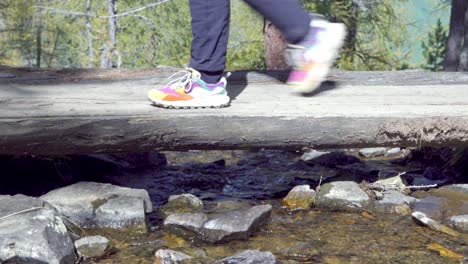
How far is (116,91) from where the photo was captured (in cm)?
458

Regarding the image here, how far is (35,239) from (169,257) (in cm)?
74

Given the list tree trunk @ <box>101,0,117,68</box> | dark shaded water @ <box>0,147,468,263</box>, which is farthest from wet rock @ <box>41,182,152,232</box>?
tree trunk @ <box>101,0,117,68</box>

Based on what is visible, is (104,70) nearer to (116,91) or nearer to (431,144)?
(116,91)

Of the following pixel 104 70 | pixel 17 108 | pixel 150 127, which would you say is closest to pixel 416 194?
pixel 150 127

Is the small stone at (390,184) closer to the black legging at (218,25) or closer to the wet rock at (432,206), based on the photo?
the wet rock at (432,206)

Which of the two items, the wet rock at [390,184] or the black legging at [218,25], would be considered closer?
the black legging at [218,25]

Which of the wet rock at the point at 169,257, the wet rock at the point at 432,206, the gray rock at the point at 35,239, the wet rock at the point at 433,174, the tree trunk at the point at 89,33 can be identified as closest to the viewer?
the gray rock at the point at 35,239

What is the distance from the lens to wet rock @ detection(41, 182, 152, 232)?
4043 mm

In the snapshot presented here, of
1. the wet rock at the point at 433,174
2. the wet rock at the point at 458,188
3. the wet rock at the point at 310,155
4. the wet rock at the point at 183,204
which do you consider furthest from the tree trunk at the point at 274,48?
the wet rock at the point at 183,204

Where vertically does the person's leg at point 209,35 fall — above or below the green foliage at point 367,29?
above

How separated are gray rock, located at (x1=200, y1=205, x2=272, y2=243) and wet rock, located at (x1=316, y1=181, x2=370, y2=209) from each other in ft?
2.33

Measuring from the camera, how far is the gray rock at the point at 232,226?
3.87 metres

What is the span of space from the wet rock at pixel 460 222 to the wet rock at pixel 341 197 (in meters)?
0.64

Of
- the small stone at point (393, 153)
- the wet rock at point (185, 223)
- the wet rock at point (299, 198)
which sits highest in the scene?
the wet rock at point (185, 223)
